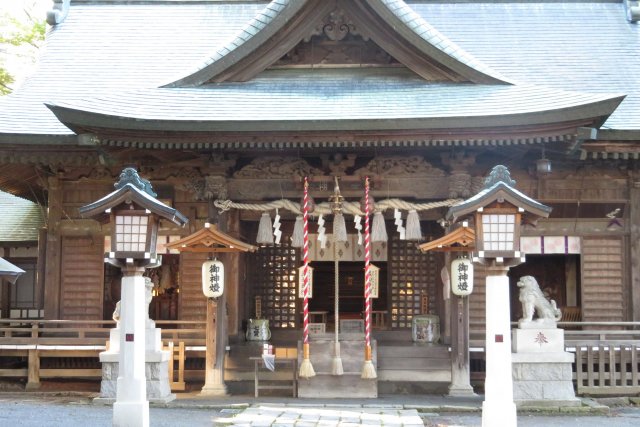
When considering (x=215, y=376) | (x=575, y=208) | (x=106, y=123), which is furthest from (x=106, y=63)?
(x=575, y=208)

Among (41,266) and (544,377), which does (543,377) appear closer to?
(544,377)

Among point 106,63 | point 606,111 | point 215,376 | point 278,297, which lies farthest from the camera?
point 106,63

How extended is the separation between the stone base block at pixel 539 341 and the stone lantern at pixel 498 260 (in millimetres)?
2795

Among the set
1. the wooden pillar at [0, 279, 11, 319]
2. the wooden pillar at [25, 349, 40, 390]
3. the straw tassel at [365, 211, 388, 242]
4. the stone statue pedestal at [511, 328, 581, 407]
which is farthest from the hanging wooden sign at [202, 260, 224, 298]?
the wooden pillar at [0, 279, 11, 319]

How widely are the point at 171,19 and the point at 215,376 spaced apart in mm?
10299

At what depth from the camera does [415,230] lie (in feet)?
45.0

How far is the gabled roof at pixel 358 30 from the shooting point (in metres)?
14.3

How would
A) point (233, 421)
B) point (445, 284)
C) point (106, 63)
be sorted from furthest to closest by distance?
point (106, 63) → point (445, 284) → point (233, 421)

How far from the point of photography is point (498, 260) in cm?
977

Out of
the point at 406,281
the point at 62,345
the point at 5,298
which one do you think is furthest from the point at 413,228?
the point at 5,298

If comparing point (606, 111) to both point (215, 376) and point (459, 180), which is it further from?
point (215, 376)

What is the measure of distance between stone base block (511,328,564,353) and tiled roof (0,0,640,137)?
14.1ft

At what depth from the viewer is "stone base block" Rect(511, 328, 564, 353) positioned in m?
12.4

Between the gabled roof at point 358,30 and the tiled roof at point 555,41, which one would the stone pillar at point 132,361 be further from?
the tiled roof at point 555,41
